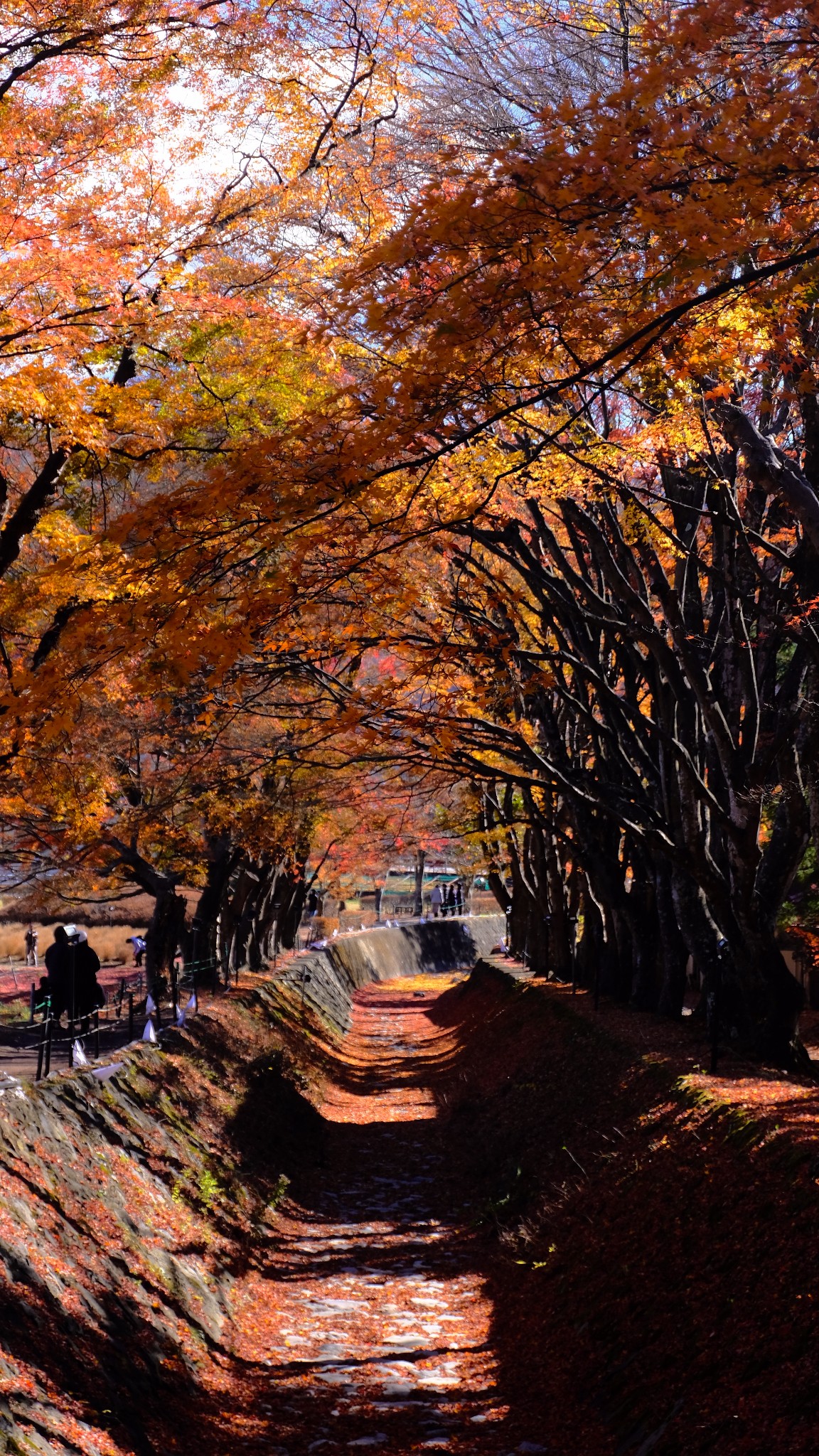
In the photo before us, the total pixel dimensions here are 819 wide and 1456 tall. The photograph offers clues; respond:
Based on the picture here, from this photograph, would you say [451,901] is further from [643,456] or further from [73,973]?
[643,456]

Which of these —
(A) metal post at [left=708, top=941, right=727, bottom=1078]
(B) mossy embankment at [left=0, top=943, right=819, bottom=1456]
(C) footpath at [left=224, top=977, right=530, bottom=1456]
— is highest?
(A) metal post at [left=708, top=941, right=727, bottom=1078]

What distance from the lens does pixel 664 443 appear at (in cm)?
1029

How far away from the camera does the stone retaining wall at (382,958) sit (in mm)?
30906

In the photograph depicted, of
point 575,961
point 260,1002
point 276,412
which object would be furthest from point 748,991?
point 260,1002

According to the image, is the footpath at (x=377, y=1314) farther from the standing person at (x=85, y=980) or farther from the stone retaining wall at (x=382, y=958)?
the stone retaining wall at (x=382, y=958)

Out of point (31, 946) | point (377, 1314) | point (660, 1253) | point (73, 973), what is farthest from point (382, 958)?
point (660, 1253)

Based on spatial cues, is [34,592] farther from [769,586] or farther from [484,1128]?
[484,1128]

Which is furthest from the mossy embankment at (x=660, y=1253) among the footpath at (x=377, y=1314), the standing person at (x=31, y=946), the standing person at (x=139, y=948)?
the standing person at (x=31, y=946)

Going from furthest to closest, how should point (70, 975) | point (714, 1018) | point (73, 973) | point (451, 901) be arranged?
1. point (451, 901)
2. point (70, 975)
3. point (73, 973)
4. point (714, 1018)

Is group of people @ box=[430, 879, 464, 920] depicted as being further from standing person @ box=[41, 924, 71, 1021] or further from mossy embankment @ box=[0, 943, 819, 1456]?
mossy embankment @ box=[0, 943, 819, 1456]

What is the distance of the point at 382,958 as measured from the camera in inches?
1934

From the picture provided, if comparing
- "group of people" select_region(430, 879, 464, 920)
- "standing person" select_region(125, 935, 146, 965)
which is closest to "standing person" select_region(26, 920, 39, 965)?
"standing person" select_region(125, 935, 146, 965)

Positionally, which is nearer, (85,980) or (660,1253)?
(660,1253)

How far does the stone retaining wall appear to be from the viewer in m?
30.9
